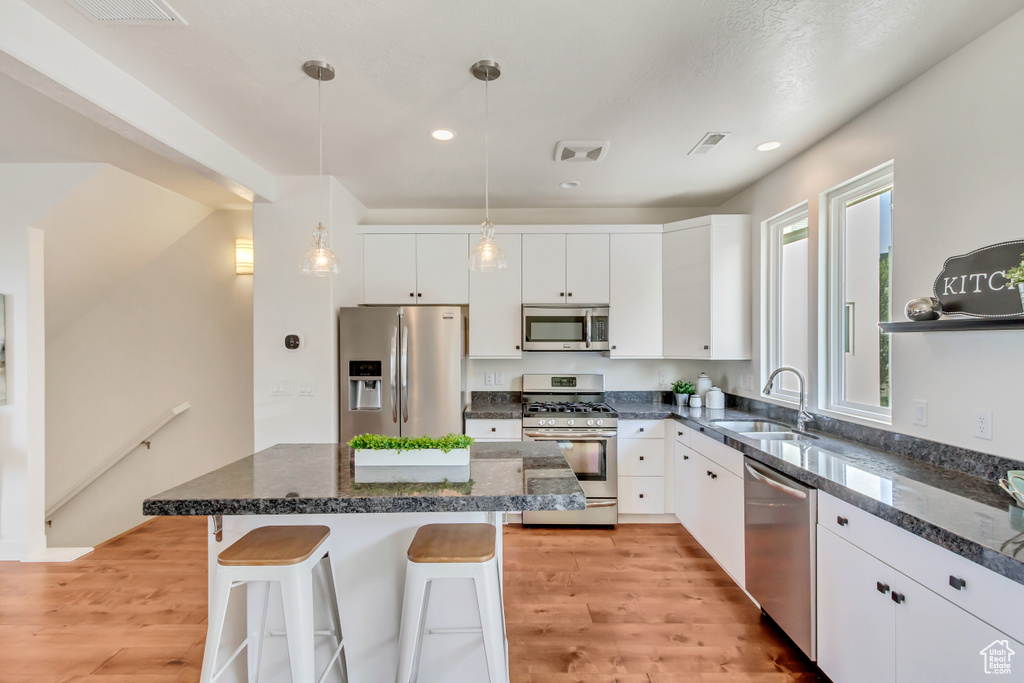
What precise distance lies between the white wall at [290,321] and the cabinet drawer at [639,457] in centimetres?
215

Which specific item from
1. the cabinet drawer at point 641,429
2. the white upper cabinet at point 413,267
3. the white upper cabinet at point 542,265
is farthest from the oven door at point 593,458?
the white upper cabinet at point 413,267

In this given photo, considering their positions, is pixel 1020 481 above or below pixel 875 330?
below

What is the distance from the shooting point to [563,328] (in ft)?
12.3

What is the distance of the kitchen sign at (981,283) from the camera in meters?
1.56

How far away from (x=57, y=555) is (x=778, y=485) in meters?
4.32

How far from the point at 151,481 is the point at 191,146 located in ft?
10.6

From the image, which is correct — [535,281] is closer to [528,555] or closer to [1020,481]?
[528,555]

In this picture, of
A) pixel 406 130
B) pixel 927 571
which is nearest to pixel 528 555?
pixel 927 571

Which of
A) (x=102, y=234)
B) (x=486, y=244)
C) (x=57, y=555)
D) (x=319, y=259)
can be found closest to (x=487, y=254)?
(x=486, y=244)

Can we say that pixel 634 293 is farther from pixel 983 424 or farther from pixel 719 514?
pixel 983 424

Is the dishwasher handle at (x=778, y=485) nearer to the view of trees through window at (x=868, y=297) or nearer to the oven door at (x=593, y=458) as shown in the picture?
the view of trees through window at (x=868, y=297)

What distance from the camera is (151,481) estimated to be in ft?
13.4

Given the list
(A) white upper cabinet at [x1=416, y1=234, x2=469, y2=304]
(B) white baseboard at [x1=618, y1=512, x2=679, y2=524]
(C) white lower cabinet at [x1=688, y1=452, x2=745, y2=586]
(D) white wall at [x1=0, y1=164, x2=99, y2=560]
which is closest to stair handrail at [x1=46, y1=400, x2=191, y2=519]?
(D) white wall at [x1=0, y1=164, x2=99, y2=560]

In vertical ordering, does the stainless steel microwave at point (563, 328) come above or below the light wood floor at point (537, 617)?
above
